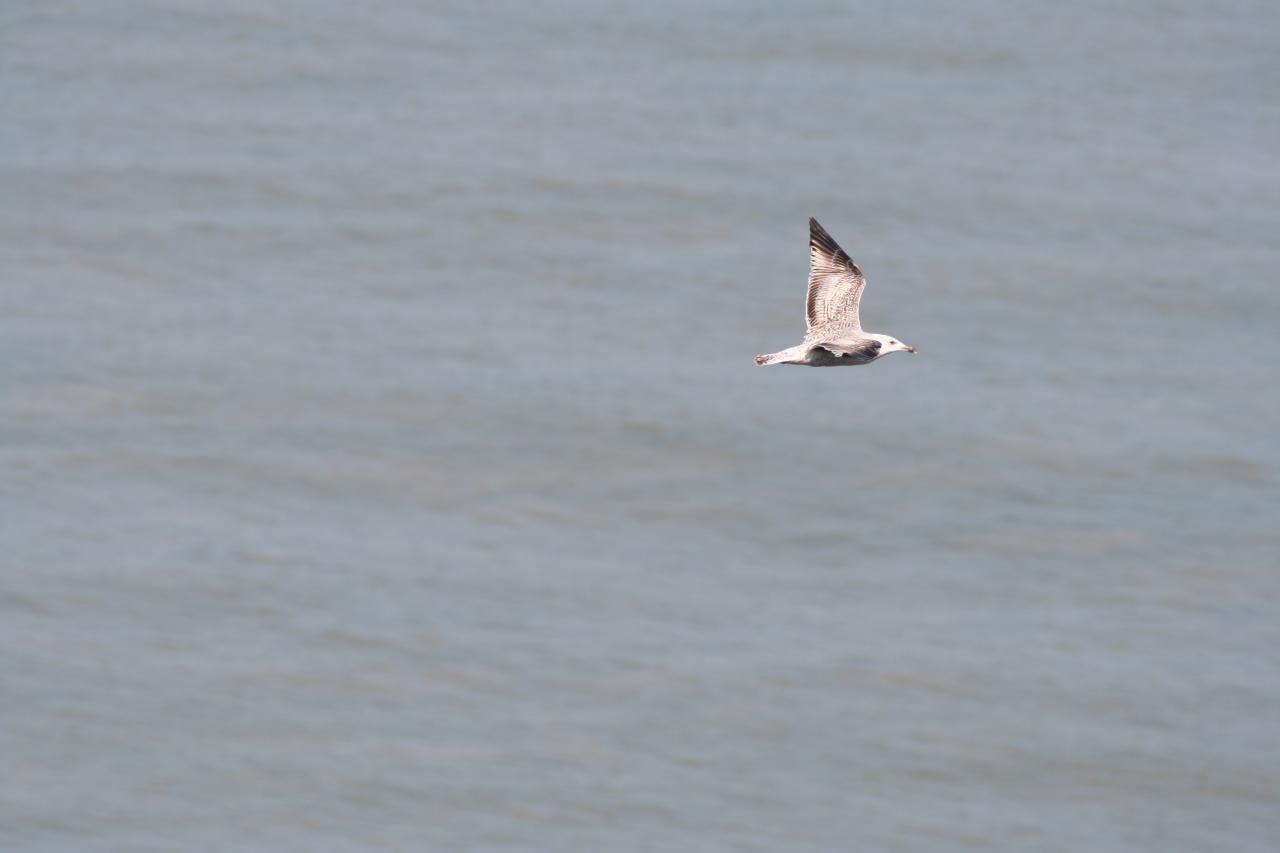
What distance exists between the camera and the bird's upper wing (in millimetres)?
24188

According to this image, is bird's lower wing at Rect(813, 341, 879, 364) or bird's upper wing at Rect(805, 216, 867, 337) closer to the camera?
bird's lower wing at Rect(813, 341, 879, 364)

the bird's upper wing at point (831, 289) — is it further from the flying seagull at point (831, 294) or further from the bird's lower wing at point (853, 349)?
the bird's lower wing at point (853, 349)

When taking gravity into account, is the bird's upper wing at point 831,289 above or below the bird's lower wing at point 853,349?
above

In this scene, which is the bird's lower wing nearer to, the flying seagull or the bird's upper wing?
the flying seagull

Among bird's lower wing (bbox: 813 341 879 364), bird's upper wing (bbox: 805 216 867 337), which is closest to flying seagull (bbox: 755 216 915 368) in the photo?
bird's upper wing (bbox: 805 216 867 337)

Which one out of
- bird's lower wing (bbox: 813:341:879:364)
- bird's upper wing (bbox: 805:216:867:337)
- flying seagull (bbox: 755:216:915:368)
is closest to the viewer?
bird's lower wing (bbox: 813:341:879:364)

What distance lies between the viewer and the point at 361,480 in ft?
163

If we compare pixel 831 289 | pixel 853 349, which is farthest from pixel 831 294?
pixel 853 349

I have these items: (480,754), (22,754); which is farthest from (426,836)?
(22,754)

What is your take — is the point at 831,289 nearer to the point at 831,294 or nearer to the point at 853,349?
the point at 831,294

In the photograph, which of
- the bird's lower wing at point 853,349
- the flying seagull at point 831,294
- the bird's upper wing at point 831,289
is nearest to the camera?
the bird's lower wing at point 853,349

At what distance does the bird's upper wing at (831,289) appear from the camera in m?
24.2

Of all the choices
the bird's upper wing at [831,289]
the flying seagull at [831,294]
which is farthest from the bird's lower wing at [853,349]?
the bird's upper wing at [831,289]

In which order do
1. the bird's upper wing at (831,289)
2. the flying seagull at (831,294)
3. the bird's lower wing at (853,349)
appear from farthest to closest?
the bird's upper wing at (831,289) < the flying seagull at (831,294) < the bird's lower wing at (853,349)
